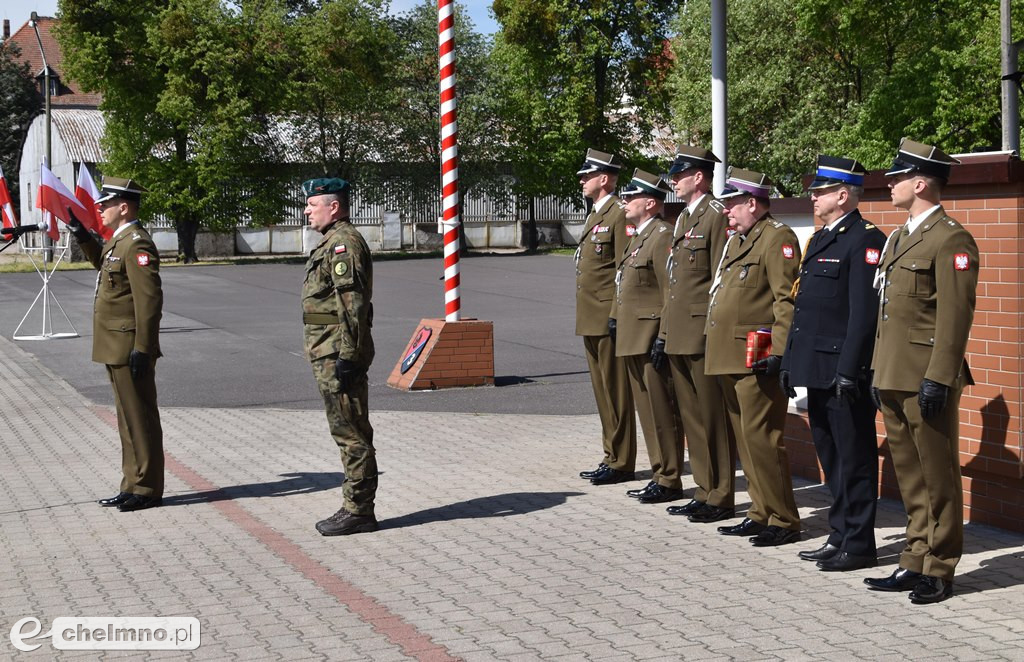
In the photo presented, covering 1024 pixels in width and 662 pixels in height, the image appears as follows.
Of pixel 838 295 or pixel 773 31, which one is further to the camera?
pixel 773 31

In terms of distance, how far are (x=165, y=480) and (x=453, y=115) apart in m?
5.78

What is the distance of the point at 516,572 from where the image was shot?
260 inches

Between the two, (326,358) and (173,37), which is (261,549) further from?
(173,37)

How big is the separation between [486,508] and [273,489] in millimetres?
1597

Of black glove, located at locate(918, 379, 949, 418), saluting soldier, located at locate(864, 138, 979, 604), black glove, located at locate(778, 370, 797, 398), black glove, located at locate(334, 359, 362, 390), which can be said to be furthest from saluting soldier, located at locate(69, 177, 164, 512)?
black glove, located at locate(918, 379, 949, 418)

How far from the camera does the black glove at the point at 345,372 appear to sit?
23.9 feet

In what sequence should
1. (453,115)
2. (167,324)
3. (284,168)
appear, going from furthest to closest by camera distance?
(284,168), (167,324), (453,115)

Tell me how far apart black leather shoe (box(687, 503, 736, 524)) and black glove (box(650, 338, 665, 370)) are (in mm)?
909

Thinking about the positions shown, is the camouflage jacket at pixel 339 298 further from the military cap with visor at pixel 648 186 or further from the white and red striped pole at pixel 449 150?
the white and red striped pole at pixel 449 150

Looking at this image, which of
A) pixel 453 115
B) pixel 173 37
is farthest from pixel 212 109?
pixel 453 115

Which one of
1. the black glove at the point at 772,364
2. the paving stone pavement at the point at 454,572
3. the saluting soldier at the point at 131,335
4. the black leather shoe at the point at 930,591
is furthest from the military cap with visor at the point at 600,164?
the black leather shoe at the point at 930,591

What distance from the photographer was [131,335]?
8.30 m

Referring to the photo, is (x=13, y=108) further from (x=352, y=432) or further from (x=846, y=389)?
(x=846, y=389)

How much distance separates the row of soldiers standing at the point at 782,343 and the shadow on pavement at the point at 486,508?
59cm
